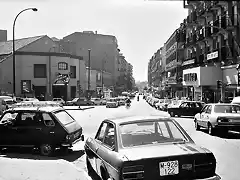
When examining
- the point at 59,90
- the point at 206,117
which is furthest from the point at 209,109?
the point at 59,90

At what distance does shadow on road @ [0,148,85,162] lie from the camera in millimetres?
9430

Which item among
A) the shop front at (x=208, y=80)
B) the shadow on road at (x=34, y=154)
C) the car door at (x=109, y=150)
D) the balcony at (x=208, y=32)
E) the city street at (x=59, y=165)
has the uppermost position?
the balcony at (x=208, y=32)

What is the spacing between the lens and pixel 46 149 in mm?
9758

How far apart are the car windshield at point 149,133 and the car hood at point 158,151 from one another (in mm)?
231

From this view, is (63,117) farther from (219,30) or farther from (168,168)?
(219,30)

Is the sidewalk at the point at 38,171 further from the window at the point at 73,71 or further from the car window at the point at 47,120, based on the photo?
the window at the point at 73,71

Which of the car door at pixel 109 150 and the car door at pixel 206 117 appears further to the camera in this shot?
the car door at pixel 206 117

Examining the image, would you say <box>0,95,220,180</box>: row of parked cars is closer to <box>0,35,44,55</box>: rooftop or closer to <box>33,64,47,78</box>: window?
<box>33,64,47,78</box>: window

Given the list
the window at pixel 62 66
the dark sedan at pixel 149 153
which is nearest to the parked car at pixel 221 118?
the dark sedan at pixel 149 153

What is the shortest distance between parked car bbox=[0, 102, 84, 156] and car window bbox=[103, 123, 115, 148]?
3.69 meters

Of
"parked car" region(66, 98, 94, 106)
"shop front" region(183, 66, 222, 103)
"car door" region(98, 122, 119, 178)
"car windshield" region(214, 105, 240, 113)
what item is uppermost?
"shop front" region(183, 66, 222, 103)

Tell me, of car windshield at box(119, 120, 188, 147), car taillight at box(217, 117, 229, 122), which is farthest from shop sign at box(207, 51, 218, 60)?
car taillight at box(217, 117, 229, 122)

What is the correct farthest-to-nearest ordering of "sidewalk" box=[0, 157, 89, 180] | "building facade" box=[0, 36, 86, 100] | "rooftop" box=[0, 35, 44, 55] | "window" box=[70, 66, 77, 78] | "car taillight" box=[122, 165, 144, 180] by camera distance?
1. "rooftop" box=[0, 35, 44, 55]
2. "window" box=[70, 66, 77, 78]
3. "building facade" box=[0, 36, 86, 100]
4. "sidewalk" box=[0, 157, 89, 180]
5. "car taillight" box=[122, 165, 144, 180]

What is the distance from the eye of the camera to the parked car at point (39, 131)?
9.72m
